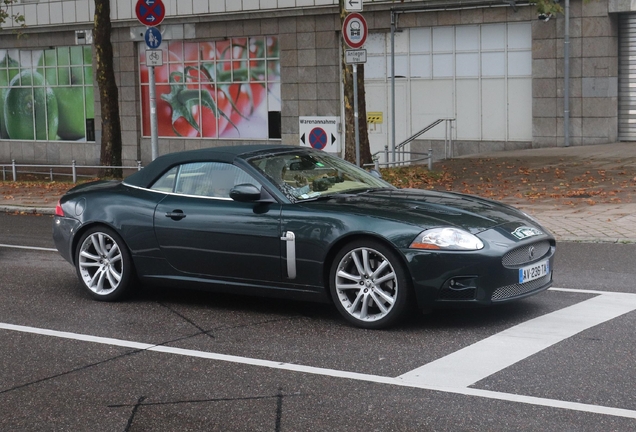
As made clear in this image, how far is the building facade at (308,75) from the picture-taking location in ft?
86.7

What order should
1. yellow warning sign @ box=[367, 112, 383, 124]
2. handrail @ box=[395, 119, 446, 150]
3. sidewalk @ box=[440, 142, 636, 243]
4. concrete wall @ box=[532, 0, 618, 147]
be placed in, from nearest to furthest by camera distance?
sidewalk @ box=[440, 142, 636, 243], concrete wall @ box=[532, 0, 618, 147], handrail @ box=[395, 119, 446, 150], yellow warning sign @ box=[367, 112, 383, 124]

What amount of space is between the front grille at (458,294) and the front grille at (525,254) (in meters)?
0.32

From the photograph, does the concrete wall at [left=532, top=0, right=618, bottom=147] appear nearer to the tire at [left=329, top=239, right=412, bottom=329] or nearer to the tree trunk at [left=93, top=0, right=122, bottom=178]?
the tree trunk at [left=93, top=0, right=122, bottom=178]

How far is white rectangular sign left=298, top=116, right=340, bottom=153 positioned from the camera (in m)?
15.9

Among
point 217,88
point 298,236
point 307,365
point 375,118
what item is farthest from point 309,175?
point 217,88

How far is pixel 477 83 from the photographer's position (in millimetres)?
28359

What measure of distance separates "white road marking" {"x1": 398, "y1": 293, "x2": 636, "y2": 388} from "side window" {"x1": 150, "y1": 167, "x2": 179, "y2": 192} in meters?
3.15

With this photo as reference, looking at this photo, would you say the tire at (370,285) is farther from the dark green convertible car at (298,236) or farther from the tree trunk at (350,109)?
the tree trunk at (350,109)

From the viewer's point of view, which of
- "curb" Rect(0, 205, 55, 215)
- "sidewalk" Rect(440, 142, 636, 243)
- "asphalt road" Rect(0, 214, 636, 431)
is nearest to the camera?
"asphalt road" Rect(0, 214, 636, 431)

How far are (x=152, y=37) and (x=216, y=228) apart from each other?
817 cm

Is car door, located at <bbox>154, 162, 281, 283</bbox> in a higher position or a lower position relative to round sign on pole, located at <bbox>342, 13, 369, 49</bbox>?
lower

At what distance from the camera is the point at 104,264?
9031 mm

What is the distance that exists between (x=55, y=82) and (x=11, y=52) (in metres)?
2.58

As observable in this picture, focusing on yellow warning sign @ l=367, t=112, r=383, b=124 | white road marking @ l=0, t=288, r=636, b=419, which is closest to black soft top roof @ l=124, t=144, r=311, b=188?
white road marking @ l=0, t=288, r=636, b=419
